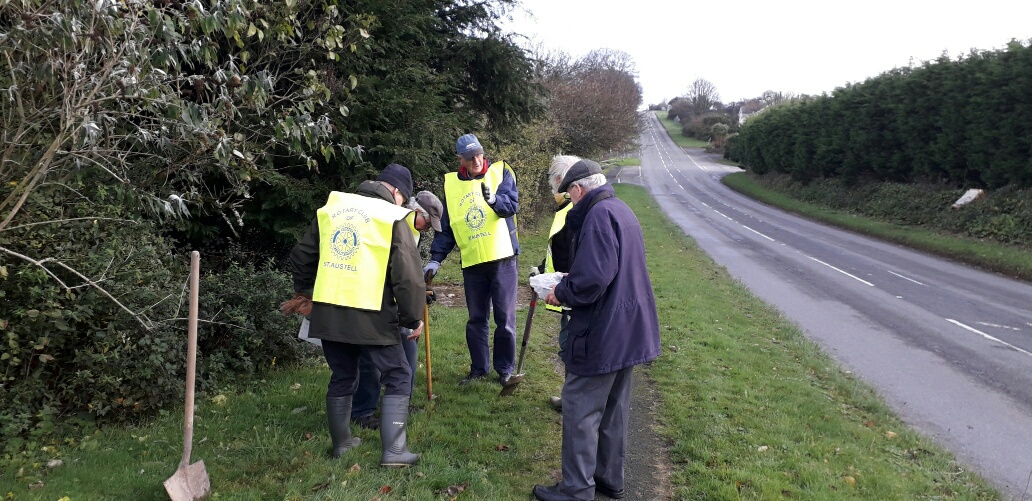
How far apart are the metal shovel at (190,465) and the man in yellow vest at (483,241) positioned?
2.28 meters

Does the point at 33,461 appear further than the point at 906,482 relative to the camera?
No

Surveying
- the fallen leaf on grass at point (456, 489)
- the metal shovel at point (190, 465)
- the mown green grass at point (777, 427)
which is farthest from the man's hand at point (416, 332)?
the mown green grass at point (777, 427)

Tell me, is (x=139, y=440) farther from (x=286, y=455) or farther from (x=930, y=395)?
(x=930, y=395)

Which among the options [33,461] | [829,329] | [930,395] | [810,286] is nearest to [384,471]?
[33,461]

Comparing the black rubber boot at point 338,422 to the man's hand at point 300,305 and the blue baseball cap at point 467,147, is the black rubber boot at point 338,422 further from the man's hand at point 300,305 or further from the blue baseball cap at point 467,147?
the blue baseball cap at point 467,147

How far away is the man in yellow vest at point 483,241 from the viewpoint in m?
5.70

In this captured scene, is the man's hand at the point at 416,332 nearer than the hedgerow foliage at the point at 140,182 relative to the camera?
No

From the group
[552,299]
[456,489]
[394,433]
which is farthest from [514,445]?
[552,299]

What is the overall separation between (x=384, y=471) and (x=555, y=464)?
1172 millimetres

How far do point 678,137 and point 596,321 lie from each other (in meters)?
104

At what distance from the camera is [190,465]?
3766 mm

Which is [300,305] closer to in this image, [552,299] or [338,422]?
[338,422]

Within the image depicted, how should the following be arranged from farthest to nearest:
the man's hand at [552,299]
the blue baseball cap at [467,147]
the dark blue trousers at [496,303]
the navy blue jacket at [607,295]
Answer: the dark blue trousers at [496,303] → the blue baseball cap at [467,147] → the man's hand at [552,299] → the navy blue jacket at [607,295]

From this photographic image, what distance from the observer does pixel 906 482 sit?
15.6 ft
